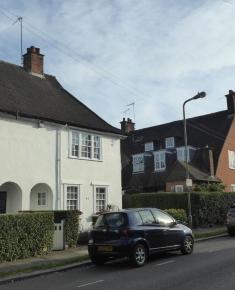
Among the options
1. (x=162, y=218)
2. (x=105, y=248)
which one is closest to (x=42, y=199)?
(x=162, y=218)

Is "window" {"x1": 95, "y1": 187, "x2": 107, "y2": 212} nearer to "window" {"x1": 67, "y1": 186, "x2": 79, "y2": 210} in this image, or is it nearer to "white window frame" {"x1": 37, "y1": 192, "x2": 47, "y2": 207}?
"window" {"x1": 67, "y1": 186, "x2": 79, "y2": 210}

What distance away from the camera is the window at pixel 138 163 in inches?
1849

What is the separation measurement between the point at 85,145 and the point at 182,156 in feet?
73.4

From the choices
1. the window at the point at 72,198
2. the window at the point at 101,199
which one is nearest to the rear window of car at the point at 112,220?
the window at the point at 72,198

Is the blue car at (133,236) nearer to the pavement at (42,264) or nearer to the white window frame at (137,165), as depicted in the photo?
the pavement at (42,264)

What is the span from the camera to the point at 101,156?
82.2 ft

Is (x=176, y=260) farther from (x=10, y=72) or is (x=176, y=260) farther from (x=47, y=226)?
(x=10, y=72)

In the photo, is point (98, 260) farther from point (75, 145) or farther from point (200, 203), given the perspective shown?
point (200, 203)

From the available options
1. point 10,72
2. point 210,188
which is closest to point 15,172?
point 10,72

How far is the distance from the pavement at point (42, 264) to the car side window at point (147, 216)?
236 centimetres

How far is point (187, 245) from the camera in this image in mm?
15258

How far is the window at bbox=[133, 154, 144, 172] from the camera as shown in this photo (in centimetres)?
4697

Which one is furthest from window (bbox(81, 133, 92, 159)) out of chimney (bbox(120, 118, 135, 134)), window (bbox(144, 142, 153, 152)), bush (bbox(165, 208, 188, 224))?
chimney (bbox(120, 118, 135, 134))

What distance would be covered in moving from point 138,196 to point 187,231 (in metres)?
17.6
